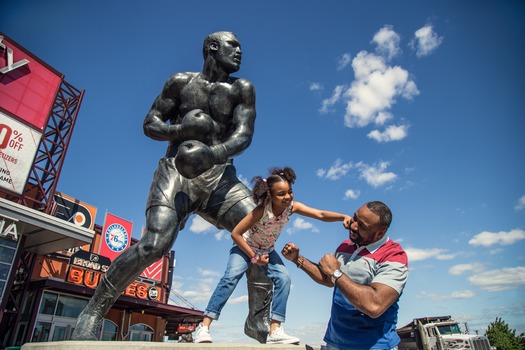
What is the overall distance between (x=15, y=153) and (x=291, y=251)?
15269 millimetres

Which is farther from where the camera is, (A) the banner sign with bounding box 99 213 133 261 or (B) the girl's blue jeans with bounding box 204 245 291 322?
(A) the banner sign with bounding box 99 213 133 261

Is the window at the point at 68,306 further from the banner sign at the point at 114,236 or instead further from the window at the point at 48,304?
the banner sign at the point at 114,236

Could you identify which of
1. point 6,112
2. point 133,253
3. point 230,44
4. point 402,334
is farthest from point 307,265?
point 402,334

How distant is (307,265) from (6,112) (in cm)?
1587

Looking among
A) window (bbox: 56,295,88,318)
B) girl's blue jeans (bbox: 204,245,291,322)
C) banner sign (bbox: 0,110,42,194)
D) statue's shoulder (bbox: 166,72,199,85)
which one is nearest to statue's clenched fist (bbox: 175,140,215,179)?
girl's blue jeans (bbox: 204,245,291,322)

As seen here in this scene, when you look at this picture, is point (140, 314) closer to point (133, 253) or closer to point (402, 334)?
point (402, 334)

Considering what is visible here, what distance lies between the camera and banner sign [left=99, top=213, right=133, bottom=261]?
19641 millimetres

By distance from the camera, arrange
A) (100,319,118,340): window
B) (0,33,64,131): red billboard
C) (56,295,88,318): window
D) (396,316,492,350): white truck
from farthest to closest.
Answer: (100,319,118,340): window, (396,316,492,350): white truck, (56,295,88,318): window, (0,33,64,131): red billboard

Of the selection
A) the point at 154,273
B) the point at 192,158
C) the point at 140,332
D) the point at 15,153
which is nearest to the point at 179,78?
the point at 192,158

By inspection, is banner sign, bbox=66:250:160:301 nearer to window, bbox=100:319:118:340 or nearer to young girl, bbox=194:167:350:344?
window, bbox=100:319:118:340

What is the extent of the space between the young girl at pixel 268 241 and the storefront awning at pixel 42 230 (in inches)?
448

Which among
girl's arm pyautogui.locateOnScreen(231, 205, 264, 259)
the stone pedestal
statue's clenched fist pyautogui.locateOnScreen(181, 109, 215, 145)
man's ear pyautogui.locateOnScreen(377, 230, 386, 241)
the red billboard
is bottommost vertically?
the stone pedestal

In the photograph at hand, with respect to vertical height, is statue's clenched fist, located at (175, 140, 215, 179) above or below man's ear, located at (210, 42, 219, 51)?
below

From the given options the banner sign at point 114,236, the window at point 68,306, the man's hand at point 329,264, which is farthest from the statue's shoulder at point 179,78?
the banner sign at point 114,236
